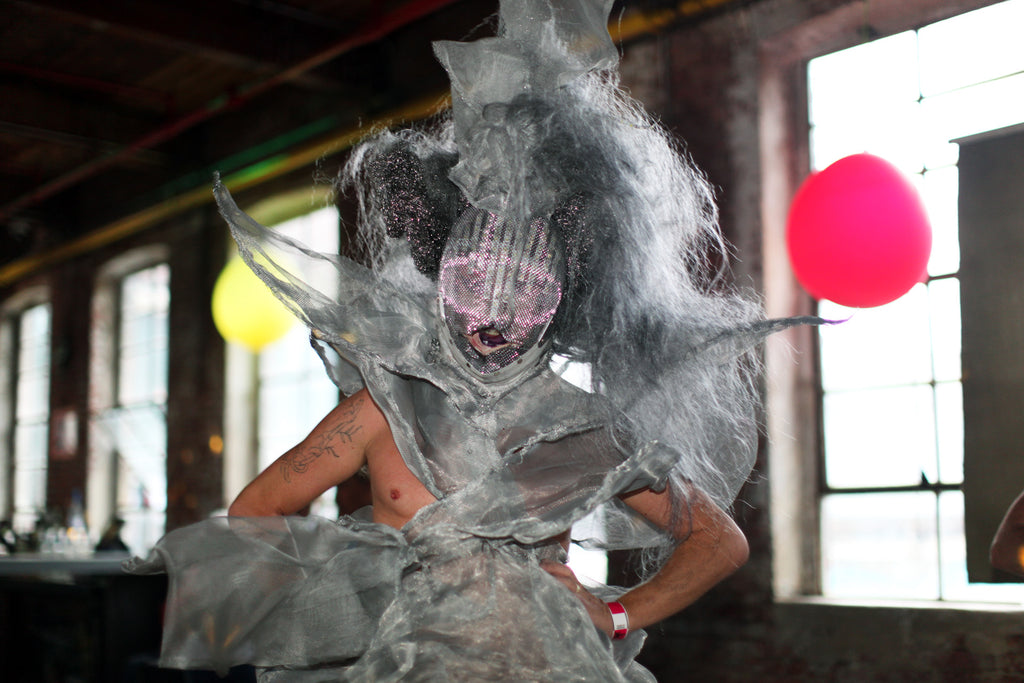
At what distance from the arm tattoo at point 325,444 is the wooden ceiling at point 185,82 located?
119 inches

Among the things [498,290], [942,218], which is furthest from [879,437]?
[498,290]

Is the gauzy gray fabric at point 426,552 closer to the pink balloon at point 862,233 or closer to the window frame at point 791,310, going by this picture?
the pink balloon at point 862,233

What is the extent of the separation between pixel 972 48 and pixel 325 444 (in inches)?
116

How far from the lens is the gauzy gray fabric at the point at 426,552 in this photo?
4.19 ft

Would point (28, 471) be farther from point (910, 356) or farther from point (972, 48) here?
point (972, 48)

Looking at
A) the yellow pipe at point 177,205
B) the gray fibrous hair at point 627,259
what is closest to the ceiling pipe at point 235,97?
the yellow pipe at point 177,205

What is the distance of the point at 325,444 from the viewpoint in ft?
4.75

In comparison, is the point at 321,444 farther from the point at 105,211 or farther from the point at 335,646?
the point at 105,211

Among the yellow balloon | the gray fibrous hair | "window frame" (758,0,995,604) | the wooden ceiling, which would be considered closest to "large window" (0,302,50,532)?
the wooden ceiling

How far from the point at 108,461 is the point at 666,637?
569 cm

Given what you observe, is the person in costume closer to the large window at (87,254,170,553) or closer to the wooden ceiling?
the wooden ceiling

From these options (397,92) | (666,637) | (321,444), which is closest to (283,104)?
(397,92)

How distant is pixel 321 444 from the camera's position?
4.75 ft

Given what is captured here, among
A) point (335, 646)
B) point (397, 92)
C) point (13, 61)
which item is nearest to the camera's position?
point (335, 646)
